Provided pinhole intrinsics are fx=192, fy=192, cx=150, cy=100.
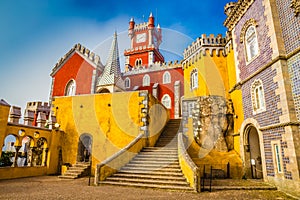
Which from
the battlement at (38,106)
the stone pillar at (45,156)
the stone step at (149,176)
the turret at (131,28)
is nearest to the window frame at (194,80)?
the stone step at (149,176)

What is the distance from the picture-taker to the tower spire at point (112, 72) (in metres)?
19.5

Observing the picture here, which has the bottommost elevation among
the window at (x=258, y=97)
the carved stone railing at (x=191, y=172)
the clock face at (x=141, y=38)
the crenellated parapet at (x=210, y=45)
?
the carved stone railing at (x=191, y=172)

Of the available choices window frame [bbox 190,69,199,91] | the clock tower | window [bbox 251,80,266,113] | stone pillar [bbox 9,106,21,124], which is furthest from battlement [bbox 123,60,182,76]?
stone pillar [bbox 9,106,21,124]

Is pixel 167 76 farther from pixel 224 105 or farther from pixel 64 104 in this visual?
pixel 64 104

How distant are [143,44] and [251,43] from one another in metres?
23.5

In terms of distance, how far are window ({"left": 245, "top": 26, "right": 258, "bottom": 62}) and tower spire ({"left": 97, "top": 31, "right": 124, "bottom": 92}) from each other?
12.3m

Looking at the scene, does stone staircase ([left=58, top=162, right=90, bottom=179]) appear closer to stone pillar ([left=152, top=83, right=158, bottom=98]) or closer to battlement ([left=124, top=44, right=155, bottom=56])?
stone pillar ([left=152, top=83, right=158, bottom=98])

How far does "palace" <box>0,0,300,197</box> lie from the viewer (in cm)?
771

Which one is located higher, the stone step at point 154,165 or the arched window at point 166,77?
the arched window at point 166,77

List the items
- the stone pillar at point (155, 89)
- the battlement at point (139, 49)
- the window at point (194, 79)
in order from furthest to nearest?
the battlement at point (139, 49) < the stone pillar at point (155, 89) < the window at point (194, 79)

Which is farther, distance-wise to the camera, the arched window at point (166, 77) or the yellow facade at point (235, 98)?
the arched window at point (166, 77)

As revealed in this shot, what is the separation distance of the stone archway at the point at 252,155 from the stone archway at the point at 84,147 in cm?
906

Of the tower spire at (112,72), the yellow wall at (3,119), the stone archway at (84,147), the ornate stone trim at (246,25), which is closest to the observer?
the yellow wall at (3,119)

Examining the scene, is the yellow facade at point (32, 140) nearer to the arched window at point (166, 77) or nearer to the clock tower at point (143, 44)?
the arched window at point (166, 77)
